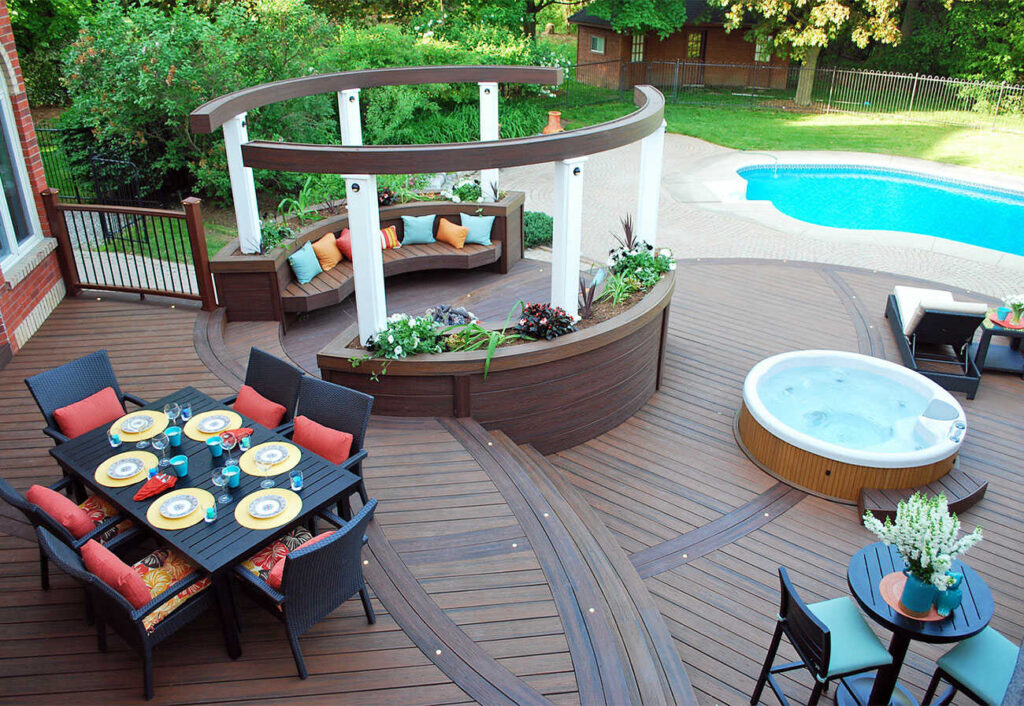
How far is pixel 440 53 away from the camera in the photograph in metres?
17.5

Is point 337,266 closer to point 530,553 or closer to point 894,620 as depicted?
point 530,553

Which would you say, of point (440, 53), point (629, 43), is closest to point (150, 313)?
point (440, 53)

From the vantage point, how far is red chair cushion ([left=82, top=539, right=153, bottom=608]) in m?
3.73

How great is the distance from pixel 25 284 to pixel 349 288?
3.27m

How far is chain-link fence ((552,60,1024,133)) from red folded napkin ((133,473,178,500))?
814 inches

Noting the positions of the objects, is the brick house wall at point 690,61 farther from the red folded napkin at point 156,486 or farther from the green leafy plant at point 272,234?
the red folded napkin at point 156,486

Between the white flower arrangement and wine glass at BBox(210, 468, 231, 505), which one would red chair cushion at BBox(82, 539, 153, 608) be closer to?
wine glass at BBox(210, 468, 231, 505)

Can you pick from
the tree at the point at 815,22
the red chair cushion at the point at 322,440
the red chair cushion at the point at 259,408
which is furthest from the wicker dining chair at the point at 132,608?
the tree at the point at 815,22

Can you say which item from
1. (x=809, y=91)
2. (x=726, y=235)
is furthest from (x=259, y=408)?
(x=809, y=91)

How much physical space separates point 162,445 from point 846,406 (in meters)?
6.09

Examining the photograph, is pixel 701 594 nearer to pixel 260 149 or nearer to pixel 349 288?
pixel 260 149

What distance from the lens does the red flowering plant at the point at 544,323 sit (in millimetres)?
6559

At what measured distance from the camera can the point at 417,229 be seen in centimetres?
1024

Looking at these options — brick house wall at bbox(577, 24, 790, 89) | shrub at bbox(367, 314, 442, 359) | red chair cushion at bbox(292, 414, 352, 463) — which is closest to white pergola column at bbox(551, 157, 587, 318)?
shrub at bbox(367, 314, 442, 359)
